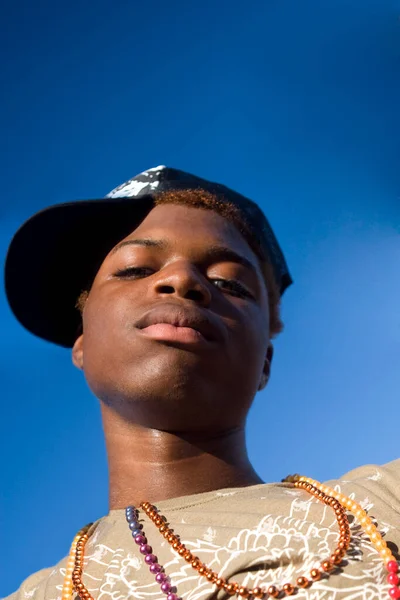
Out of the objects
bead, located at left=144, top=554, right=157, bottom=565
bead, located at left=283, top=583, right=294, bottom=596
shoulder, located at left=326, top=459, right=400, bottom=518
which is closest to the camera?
bead, located at left=283, top=583, right=294, bottom=596

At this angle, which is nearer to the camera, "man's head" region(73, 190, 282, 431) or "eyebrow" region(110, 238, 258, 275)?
"man's head" region(73, 190, 282, 431)

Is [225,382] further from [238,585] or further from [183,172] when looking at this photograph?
[183,172]

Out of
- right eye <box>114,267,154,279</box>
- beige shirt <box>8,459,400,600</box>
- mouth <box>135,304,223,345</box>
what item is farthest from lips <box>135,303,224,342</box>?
beige shirt <box>8,459,400,600</box>

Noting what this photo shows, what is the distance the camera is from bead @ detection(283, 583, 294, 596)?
3.69 feet

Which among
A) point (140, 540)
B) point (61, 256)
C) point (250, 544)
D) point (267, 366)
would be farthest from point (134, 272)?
point (250, 544)

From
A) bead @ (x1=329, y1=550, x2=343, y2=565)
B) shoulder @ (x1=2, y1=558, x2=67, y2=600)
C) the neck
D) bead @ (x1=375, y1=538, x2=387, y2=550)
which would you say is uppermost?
the neck

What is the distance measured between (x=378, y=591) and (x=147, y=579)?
0.48m

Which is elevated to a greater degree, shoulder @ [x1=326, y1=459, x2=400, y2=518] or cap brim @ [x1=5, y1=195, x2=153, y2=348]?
cap brim @ [x1=5, y1=195, x2=153, y2=348]

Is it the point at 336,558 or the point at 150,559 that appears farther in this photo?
the point at 150,559

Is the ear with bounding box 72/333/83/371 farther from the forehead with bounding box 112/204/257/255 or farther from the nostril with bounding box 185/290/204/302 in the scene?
the nostril with bounding box 185/290/204/302

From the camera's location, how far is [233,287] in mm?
1954

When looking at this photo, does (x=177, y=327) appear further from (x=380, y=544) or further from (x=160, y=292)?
(x=380, y=544)

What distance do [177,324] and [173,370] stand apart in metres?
0.14

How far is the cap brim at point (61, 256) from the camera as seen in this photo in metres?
2.16
